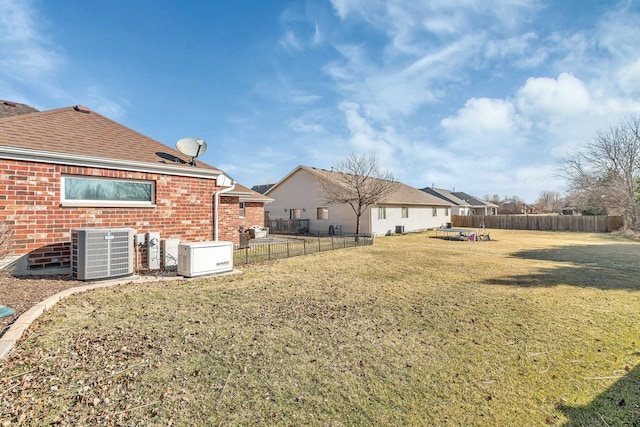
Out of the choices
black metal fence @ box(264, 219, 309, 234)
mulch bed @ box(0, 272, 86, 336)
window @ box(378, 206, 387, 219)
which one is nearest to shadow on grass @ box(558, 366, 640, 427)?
mulch bed @ box(0, 272, 86, 336)

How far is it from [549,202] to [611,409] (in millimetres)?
105241

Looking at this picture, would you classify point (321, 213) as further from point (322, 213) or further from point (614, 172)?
point (614, 172)

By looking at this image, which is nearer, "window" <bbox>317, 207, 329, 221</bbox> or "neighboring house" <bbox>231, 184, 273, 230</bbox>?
"neighboring house" <bbox>231, 184, 273, 230</bbox>

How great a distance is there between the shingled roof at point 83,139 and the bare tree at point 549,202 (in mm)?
94259

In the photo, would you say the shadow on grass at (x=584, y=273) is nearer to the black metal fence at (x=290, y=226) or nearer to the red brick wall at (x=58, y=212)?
the red brick wall at (x=58, y=212)

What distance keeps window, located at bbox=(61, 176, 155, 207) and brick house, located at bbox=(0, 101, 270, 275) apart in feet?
0.07

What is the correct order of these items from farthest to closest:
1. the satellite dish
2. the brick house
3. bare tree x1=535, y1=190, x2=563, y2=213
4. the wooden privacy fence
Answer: bare tree x1=535, y1=190, x2=563, y2=213
the wooden privacy fence
the satellite dish
the brick house

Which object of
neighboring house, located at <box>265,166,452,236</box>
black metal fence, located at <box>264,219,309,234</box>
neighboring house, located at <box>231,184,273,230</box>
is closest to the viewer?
neighboring house, located at <box>231,184,273,230</box>

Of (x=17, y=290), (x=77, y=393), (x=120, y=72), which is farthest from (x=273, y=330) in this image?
(x=120, y=72)

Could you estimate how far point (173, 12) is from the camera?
1031cm

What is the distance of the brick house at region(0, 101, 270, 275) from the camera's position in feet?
21.5

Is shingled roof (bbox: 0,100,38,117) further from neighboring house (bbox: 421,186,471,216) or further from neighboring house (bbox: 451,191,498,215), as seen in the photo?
neighboring house (bbox: 451,191,498,215)

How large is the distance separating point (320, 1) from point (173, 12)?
537 cm

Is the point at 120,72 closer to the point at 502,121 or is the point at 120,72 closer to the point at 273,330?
the point at 273,330
